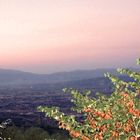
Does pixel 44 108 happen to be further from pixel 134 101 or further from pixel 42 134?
pixel 42 134

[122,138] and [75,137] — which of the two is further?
[75,137]

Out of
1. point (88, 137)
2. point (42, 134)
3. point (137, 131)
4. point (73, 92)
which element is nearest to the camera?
point (137, 131)

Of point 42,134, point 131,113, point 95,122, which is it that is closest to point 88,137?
point 95,122

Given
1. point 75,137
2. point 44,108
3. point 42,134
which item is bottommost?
point 42,134

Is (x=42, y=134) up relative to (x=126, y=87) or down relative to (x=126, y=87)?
down

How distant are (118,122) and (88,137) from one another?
1.34m

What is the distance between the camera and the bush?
16.2m

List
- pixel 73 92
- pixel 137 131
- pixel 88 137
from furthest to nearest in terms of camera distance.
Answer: pixel 73 92 → pixel 88 137 → pixel 137 131

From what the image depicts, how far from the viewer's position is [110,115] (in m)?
16.7

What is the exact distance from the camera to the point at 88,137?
55.9 feet

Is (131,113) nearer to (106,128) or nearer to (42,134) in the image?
(106,128)

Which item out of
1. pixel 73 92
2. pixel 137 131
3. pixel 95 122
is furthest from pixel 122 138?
pixel 73 92

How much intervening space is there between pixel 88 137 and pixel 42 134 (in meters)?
79.0

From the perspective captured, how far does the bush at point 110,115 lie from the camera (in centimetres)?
1622
